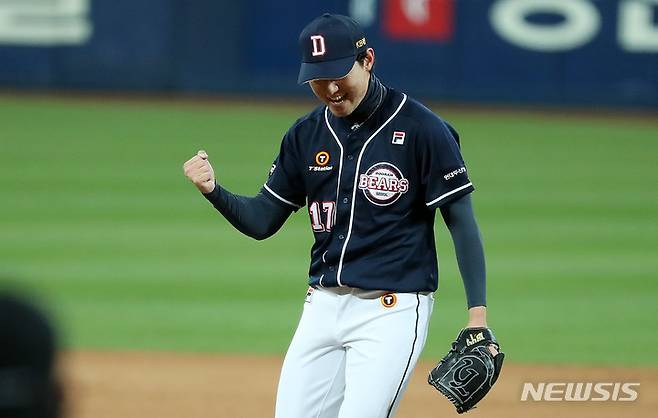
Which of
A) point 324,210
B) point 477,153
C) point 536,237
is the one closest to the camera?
point 324,210

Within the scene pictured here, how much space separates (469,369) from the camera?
3795 mm

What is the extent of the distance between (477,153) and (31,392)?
1494 centimetres

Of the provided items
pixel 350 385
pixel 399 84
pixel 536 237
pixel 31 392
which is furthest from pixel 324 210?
pixel 399 84

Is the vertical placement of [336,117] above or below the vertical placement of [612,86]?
above

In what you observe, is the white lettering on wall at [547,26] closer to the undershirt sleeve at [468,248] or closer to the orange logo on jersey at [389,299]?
the undershirt sleeve at [468,248]

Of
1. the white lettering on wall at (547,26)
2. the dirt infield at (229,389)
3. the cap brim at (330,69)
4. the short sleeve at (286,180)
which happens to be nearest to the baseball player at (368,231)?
the cap brim at (330,69)

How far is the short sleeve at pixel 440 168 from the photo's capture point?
3906mm

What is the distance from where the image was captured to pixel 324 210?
13.4ft

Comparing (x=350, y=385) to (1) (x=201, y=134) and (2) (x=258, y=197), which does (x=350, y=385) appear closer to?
(2) (x=258, y=197)

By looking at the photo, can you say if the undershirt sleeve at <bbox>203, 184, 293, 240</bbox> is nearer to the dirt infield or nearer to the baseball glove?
the baseball glove

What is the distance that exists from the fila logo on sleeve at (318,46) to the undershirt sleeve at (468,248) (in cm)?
66

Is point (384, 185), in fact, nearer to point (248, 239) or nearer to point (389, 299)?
point (389, 299)

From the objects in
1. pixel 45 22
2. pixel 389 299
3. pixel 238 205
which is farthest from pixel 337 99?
pixel 45 22

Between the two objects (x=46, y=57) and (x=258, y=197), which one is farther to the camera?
(x=46, y=57)
